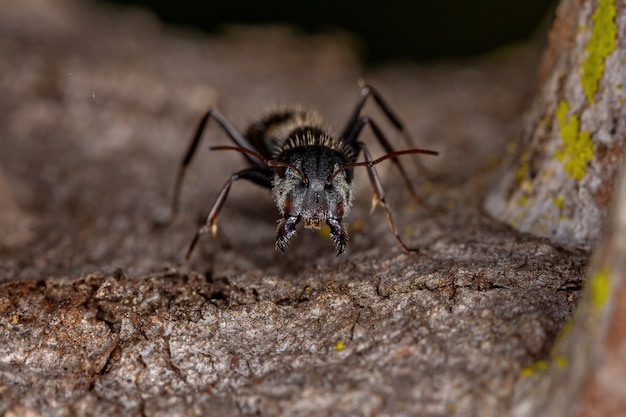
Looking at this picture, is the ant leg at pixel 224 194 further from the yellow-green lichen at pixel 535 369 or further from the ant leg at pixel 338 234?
the yellow-green lichen at pixel 535 369

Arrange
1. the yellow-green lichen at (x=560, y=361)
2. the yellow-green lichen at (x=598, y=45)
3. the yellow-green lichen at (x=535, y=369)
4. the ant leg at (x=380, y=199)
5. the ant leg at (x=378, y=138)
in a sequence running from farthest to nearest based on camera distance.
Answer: the ant leg at (x=378, y=138) → the ant leg at (x=380, y=199) → the yellow-green lichen at (x=598, y=45) → the yellow-green lichen at (x=535, y=369) → the yellow-green lichen at (x=560, y=361)

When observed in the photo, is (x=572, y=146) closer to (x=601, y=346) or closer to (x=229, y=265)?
(x=601, y=346)

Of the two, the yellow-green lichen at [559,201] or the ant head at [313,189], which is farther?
the ant head at [313,189]

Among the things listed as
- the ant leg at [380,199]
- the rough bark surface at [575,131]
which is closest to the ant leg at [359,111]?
the ant leg at [380,199]

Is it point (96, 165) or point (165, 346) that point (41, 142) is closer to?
point (96, 165)

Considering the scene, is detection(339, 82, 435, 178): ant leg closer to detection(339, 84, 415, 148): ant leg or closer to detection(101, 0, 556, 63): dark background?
detection(339, 84, 415, 148): ant leg

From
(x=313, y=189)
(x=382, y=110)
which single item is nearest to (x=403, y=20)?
(x=382, y=110)

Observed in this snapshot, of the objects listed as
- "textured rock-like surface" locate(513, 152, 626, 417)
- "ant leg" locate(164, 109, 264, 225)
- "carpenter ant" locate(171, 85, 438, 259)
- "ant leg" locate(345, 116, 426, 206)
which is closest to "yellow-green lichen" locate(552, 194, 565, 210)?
"carpenter ant" locate(171, 85, 438, 259)
